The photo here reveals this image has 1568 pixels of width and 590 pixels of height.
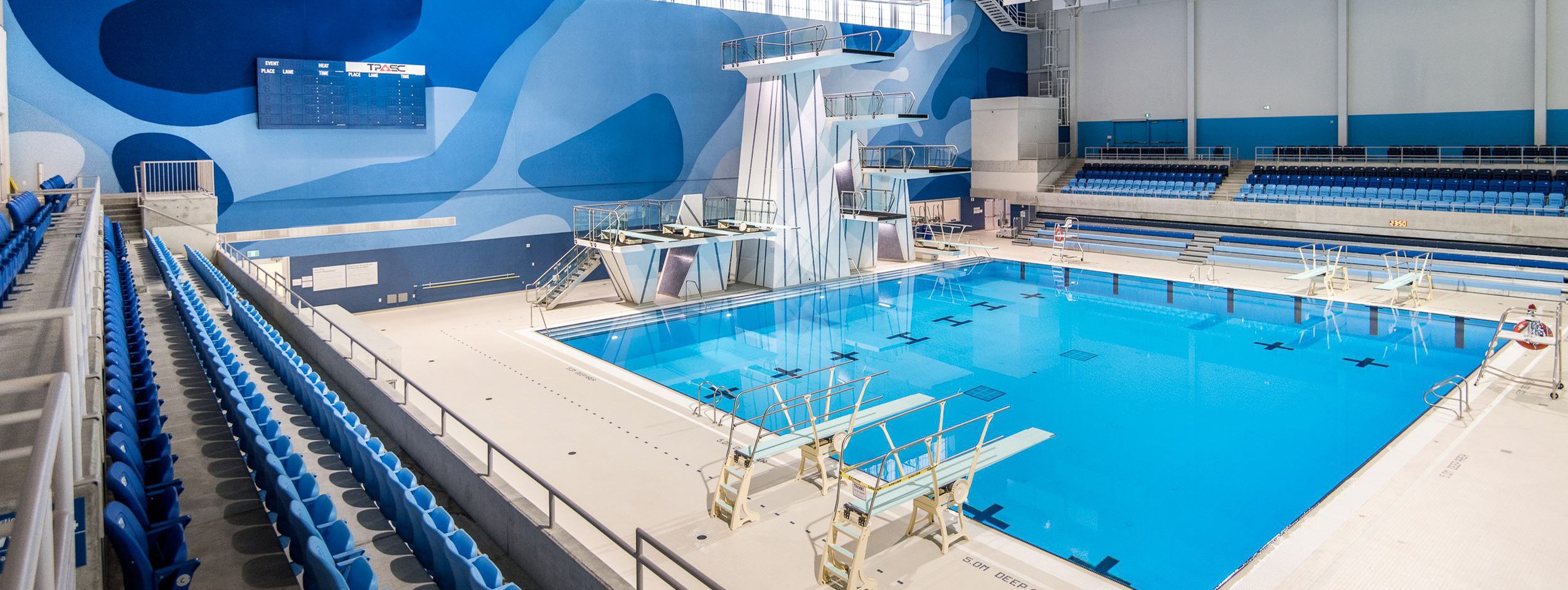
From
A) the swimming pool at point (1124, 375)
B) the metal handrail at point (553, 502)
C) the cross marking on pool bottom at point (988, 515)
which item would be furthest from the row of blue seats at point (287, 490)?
the swimming pool at point (1124, 375)

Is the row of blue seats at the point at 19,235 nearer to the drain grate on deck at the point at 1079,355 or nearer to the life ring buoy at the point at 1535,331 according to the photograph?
the drain grate on deck at the point at 1079,355

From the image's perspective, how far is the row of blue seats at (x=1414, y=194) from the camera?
770 inches

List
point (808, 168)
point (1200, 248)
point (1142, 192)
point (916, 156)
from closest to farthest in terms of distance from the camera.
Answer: point (808, 168), point (1200, 248), point (1142, 192), point (916, 156)

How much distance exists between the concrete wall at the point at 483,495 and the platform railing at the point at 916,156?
58.1 feet

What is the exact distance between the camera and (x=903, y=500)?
7168 millimetres

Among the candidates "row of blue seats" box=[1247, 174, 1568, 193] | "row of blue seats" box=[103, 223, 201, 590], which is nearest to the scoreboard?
"row of blue seats" box=[103, 223, 201, 590]

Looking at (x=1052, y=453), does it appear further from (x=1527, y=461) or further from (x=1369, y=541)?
(x=1527, y=461)

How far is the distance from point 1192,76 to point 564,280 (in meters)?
18.3

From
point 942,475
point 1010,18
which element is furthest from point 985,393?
point 1010,18

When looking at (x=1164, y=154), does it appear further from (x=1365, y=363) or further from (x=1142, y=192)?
(x=1365, y=363)

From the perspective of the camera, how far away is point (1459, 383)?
10.9m

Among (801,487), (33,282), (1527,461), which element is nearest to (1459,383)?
(1527,461)

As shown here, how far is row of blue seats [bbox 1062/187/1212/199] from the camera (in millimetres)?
24561

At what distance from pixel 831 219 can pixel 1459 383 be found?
12630 millimetres
